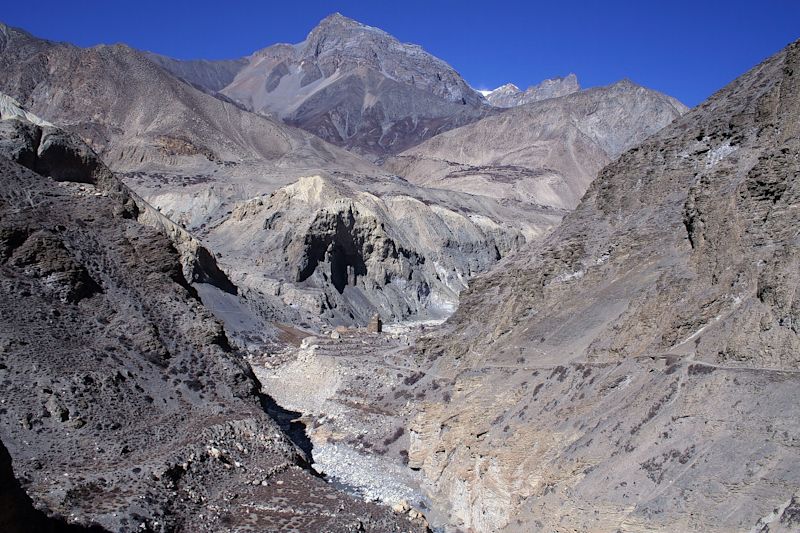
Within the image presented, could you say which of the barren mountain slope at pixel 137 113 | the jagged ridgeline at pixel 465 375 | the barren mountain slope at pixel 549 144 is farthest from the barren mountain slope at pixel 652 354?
the barren mountain slope at pixel 549 144

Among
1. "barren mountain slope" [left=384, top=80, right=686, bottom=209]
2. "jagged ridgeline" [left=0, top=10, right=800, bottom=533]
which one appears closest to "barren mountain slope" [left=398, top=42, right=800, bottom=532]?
"jagged ridgeline" [left=0, top=10, right=800, bottom=533]

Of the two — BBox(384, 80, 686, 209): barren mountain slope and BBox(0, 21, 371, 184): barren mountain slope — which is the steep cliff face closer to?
BBox(0, 21, 371, 184): barren mountain slope

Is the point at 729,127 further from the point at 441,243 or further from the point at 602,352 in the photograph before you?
the point at 441,243

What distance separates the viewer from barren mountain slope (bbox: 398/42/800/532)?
53.5ft

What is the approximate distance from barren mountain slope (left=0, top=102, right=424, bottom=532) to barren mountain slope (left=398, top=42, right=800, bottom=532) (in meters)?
5.37

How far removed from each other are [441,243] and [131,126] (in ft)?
236

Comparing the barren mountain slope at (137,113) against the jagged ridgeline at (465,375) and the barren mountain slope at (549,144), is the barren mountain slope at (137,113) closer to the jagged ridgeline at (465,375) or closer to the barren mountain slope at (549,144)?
the barren mountain slope at (549,144)

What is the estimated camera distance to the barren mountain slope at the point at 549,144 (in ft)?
503

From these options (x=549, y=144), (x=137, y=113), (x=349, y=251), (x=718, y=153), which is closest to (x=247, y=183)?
(x=349, y=251)

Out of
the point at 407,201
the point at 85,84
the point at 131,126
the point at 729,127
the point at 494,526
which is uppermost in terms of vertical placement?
the point at 85,84

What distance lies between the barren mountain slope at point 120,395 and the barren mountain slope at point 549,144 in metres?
126

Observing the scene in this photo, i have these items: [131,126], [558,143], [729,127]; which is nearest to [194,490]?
[729,127]

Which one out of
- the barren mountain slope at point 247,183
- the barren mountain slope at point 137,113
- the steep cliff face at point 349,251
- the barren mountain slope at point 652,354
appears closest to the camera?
the barren mountain slope at point 652,354

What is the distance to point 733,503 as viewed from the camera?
1473 cm
